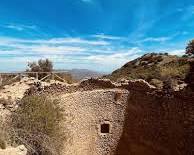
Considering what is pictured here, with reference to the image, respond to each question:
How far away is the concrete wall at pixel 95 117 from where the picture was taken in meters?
19.8

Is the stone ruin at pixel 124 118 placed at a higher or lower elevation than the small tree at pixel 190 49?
lower

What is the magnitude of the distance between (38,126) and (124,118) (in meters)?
7.38

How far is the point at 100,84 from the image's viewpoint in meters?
22.0

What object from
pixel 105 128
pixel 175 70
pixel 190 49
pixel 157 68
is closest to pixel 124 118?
pixel 105 128

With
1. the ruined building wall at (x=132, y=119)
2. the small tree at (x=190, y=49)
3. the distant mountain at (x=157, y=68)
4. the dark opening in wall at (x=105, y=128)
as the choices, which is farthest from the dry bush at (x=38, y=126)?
the small tree at (x=190, y=49)

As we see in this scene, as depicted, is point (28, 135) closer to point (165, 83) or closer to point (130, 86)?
point (130, 86)

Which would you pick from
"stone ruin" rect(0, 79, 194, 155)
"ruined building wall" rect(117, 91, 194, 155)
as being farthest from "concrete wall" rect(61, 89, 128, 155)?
"ruined building wall" rect(117, 91, 194, 155)

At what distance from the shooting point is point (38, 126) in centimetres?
1532

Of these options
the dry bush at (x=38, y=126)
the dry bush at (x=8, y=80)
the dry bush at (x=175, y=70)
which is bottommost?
the dry bush at (x=38, y=126)

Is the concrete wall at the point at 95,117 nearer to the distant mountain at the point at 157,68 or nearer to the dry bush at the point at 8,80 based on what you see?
the dry bush at the point at 8,80

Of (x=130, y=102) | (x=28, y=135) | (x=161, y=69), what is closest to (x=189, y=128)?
(x=130, y=102)

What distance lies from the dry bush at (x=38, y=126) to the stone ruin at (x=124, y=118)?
1044mm

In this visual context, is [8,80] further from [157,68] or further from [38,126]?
[157,68]

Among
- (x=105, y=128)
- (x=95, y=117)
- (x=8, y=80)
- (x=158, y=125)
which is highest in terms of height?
(x=8, y=80)
